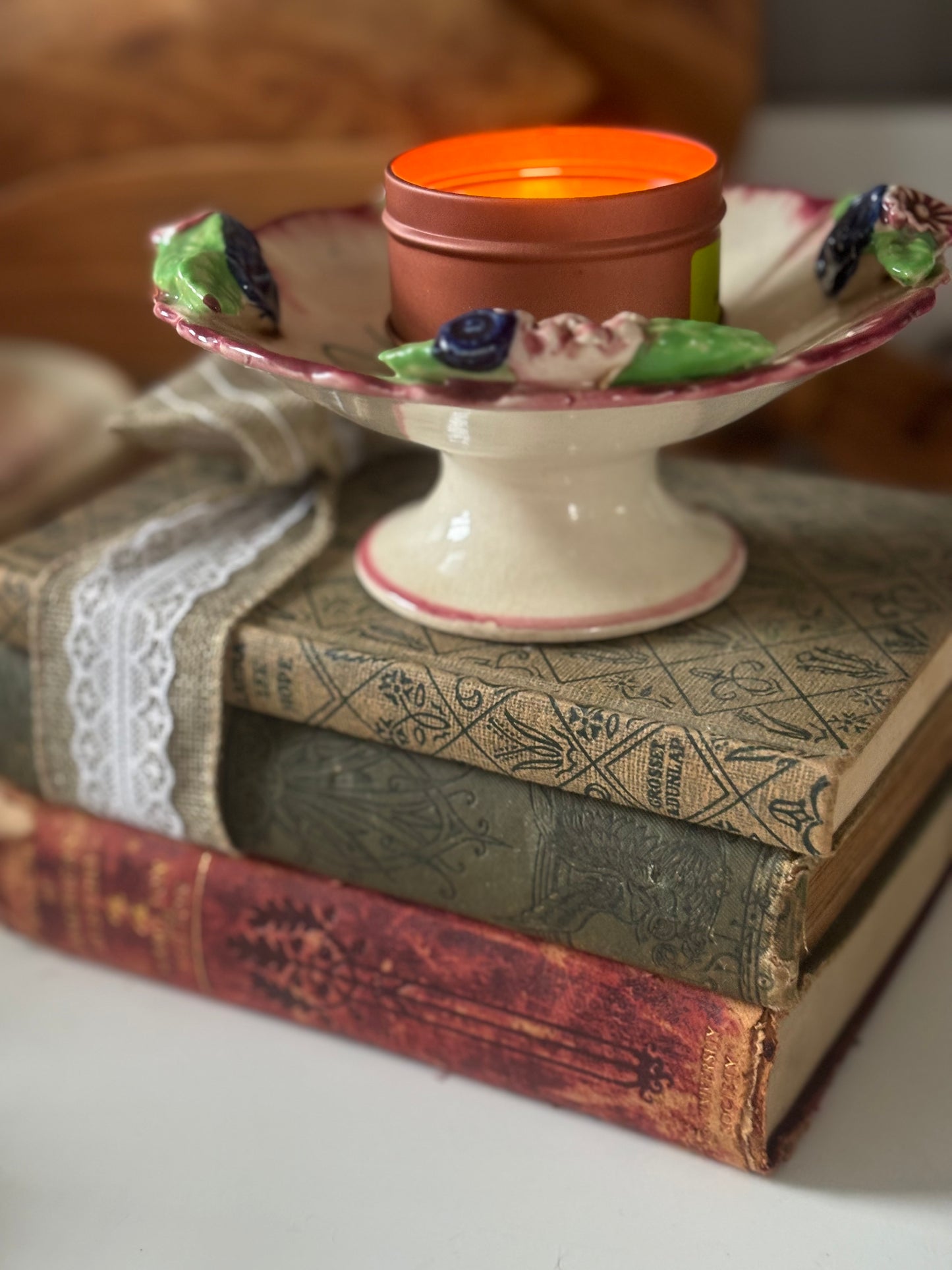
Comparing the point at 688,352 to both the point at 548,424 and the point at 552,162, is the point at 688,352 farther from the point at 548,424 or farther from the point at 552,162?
the point at 552,162

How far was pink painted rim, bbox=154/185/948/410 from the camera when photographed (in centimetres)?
41

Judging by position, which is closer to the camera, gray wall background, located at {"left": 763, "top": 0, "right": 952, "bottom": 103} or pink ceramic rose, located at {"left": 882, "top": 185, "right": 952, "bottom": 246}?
pink ceramic rose, located at {"left": 882, "top": 185, "right": 952, "bottom": 246}

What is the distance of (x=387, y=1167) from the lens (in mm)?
481

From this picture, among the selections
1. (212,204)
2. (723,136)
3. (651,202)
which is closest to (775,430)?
(723,136)

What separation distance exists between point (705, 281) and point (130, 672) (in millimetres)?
252

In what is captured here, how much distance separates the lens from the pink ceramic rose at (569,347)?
15.8 inches

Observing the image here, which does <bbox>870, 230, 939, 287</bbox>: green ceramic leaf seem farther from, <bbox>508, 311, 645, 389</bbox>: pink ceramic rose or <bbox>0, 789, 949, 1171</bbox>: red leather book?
<bbox>0, 789, 949, 1171</bbox>: red leather book

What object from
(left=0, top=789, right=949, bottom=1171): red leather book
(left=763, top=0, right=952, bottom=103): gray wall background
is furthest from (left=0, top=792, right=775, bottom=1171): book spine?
(left=763, top=0, right=952, bottom=103): gray wall background

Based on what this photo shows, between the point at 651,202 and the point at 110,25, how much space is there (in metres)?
0.56

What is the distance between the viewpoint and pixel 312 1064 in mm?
530

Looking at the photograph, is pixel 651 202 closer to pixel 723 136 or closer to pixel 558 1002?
pixel 558 1002

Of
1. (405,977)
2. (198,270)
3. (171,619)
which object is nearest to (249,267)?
(198,270)

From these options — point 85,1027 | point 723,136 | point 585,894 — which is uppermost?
point 723,136

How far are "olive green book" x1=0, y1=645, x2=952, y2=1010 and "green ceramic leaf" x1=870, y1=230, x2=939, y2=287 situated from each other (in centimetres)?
17
